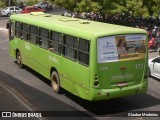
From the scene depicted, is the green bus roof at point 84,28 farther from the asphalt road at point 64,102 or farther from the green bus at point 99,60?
the asphalt road at point 64,102

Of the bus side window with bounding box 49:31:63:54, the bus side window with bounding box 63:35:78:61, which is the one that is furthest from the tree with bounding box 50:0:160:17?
the bus side window with bounding box 63:35:78:61

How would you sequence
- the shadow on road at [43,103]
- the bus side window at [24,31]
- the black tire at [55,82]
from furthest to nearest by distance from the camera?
1. the bus side window at [24,31]
2. the black tire at [55,82]
3. the shadow on road at [43,103]

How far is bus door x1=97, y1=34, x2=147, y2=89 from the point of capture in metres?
11.7

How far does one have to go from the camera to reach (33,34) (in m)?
16.8

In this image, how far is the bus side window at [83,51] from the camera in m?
11.8

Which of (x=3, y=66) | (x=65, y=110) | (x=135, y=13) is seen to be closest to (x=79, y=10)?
(x=135, y=13)

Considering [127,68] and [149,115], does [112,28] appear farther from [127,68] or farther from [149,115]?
[149,115]

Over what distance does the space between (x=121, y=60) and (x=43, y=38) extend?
4.80 metres

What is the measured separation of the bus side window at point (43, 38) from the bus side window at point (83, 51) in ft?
10.6

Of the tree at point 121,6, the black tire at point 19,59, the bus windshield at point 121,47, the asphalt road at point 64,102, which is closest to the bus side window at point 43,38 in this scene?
the asphalt road at point 64,102

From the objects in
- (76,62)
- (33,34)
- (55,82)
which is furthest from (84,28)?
(33,34)

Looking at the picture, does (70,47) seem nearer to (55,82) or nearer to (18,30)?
(55,82)

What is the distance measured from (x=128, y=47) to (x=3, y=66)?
32.6 ft

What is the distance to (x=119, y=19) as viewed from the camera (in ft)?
108
